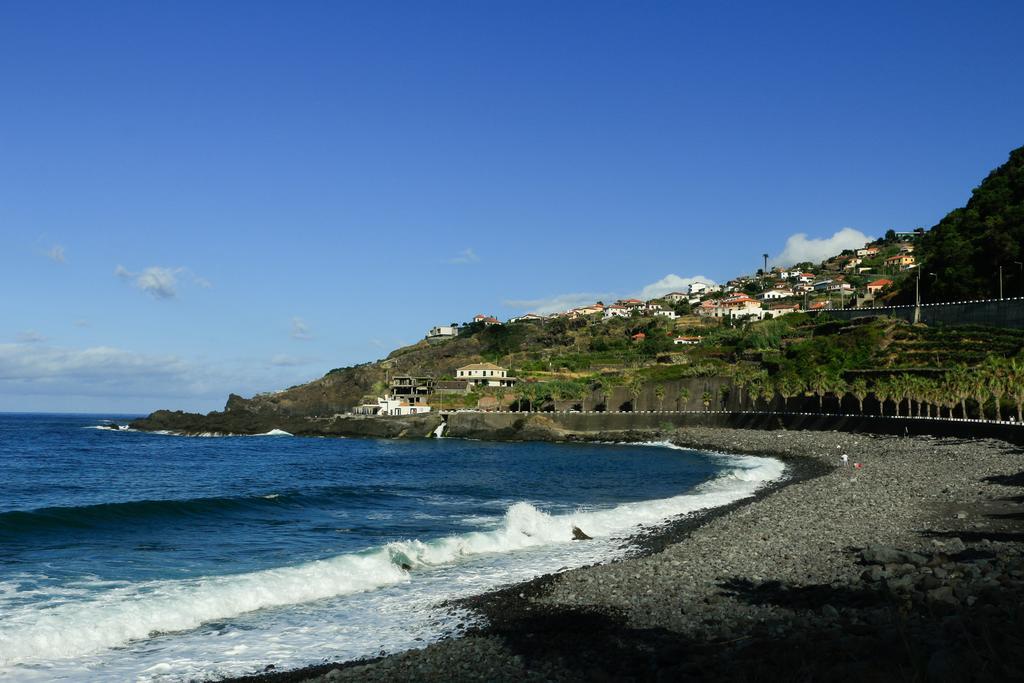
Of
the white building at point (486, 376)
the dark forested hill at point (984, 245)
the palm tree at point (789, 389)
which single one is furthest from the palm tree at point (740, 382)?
the white building at point (486, 376)

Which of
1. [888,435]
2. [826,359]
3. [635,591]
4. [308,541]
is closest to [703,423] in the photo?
[826,359]

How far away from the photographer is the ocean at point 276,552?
1573 centimetres

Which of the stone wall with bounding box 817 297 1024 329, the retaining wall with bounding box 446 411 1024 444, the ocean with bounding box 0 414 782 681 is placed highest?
the stone wall with bounding box 817 297 1024 329

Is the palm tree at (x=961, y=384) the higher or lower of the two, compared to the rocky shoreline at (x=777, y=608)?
higher

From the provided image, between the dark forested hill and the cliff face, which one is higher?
the dark forested hill

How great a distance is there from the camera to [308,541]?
27312 millimetres

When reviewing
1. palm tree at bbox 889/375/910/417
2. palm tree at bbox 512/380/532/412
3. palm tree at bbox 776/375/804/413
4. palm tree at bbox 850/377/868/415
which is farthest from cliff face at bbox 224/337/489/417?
palm tree at bbox 889/375/910/417

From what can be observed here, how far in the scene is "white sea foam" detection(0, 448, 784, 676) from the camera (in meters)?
16.2

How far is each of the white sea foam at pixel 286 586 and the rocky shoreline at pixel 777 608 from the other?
8.24 feet

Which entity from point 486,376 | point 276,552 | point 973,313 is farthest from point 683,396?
point 276,552

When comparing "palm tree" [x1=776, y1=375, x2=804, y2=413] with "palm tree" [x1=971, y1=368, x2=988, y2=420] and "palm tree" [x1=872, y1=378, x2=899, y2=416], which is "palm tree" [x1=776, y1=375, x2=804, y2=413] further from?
"palm tree" [x1=971, y1=368, x2=988, y2=420]

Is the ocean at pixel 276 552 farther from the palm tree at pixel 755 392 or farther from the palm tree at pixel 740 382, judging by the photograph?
the palm tree at pixel 740 382

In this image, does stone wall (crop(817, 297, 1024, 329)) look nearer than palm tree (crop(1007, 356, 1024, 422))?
No

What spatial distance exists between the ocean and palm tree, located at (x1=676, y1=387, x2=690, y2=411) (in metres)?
51.7
